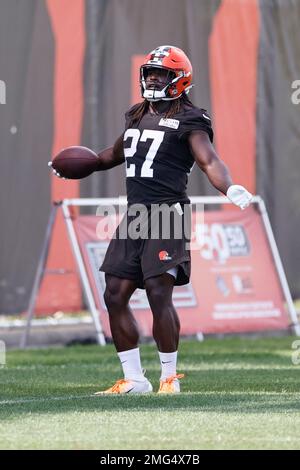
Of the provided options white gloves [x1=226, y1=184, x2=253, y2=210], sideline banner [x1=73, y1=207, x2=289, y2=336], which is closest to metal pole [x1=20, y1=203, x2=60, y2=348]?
sideline banner [x1=73, y1=207, x2=289, y2=336]

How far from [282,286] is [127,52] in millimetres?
2894

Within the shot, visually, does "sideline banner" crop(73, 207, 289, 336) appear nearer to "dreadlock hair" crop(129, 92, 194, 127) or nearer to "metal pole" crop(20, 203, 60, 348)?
"metal pole" crop(20, 203, 60, 348)

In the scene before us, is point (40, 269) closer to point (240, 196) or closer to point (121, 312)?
point (121, 312)

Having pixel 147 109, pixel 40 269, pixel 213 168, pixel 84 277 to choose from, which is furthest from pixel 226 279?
pixel 213 168

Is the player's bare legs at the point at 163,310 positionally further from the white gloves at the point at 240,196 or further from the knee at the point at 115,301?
the white gloves at the point at 240,196

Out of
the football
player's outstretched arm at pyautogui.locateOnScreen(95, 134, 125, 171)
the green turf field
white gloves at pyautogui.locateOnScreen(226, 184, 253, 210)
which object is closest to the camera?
the green turf field

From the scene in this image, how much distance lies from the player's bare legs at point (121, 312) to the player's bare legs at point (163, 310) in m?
0.15

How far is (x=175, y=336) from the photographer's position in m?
7.52

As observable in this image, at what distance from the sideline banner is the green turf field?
0.96 m

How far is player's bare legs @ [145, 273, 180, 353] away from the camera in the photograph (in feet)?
24.3

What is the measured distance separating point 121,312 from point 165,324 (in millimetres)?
A: 304

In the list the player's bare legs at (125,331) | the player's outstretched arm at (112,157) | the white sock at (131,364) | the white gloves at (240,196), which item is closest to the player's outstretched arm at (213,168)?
the white gloves at (240,196)
